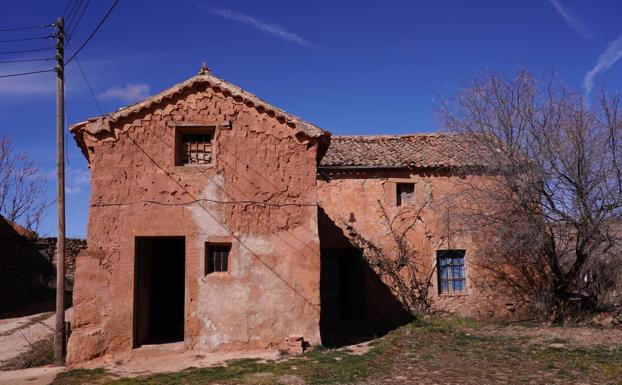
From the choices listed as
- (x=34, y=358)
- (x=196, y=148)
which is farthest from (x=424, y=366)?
(x=34, y=358)

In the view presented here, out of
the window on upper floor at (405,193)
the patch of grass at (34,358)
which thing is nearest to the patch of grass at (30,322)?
the patch of grass at (34,358)

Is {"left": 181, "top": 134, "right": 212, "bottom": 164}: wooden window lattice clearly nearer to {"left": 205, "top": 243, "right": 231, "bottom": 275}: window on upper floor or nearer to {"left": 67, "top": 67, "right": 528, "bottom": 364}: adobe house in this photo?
{"left": 67, "top": 67, "right": 528, "bottom": 364}: adobe house

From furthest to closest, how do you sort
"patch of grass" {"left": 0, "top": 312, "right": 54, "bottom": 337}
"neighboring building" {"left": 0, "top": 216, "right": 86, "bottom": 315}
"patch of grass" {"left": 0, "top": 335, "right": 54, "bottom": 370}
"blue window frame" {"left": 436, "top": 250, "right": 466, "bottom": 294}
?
"neighboring building" {"left": 0, "top": 216, "right": 86, "bottom": 315} → "blue window frame" {"left": 436, "top": 250, "right": 466, "bottom": 294} → "patch of grass" {"left": 0, "top": 312, "right": 54, "bottom": 337} → "patch of grass" {"left": 0, "top": 335, "right": 54, "bottom": 370}

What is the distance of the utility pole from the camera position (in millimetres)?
11242

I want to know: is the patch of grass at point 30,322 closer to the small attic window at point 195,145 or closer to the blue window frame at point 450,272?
the small attic window at point 195,145

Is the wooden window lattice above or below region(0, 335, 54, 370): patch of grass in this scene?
above

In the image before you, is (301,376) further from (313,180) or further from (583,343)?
(583,343)

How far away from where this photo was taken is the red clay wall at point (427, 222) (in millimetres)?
16656

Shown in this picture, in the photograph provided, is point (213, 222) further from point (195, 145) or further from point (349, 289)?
point (349, 289)

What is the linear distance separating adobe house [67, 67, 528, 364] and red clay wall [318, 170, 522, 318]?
5.05 m

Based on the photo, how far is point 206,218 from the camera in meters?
11.5

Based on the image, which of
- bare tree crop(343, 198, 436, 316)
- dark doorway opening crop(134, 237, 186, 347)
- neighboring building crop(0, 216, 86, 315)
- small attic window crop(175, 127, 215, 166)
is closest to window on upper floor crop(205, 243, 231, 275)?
dark doorway opening crop(134, 237, 186, 347)

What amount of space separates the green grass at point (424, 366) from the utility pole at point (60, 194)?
156 centimetres

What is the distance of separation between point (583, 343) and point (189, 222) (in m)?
9.39
